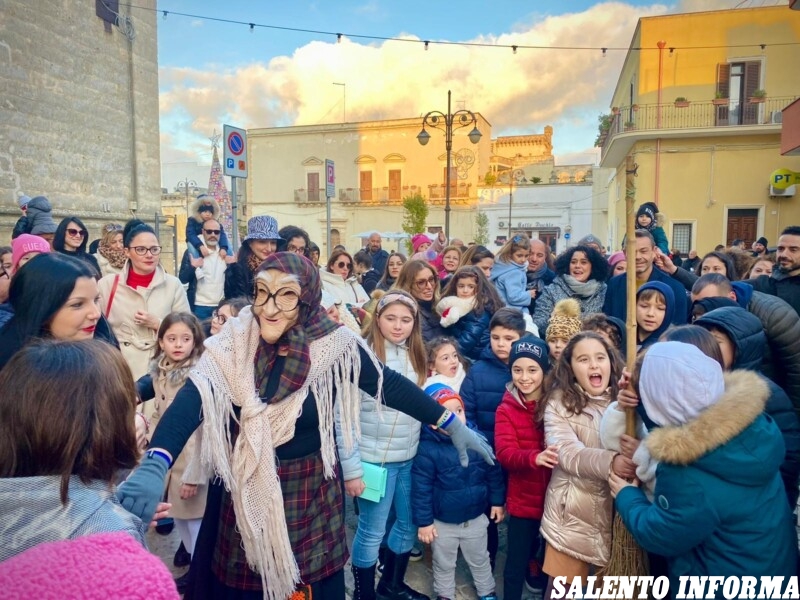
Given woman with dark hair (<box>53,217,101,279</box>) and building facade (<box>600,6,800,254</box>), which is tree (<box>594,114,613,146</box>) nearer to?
building facade (<box>600,6,800,254</box>)

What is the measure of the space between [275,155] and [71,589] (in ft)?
135

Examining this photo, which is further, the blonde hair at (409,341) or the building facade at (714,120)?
the building facade at (714,120)

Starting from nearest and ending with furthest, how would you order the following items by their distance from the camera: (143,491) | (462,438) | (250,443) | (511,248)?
(143,491) → (250,443) → (462,438) → (511,248)

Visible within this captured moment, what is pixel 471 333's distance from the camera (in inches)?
174

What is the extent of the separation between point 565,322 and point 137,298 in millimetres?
3233

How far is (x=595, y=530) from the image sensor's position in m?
2.70

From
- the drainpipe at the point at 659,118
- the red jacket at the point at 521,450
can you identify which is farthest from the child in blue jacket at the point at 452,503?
the drainpipe at the point at 659,118

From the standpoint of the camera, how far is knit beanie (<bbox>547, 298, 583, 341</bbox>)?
3684 millimetres

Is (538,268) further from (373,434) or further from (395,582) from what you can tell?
(395,582)

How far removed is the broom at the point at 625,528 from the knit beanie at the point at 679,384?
36 cm

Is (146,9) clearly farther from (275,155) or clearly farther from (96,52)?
(275,155)

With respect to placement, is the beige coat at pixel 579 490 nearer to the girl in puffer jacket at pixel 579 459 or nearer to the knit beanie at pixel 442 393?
the girl in puffer jacket at pixel 579 459

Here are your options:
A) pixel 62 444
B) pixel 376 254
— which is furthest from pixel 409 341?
pixel 376 254

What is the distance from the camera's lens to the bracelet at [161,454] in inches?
75.8
